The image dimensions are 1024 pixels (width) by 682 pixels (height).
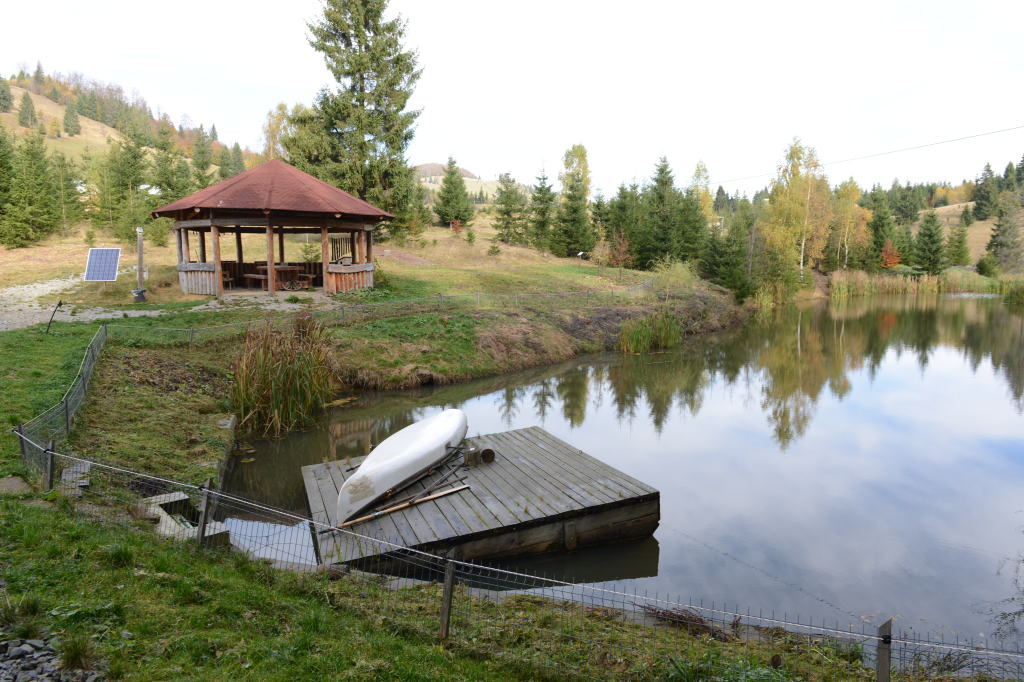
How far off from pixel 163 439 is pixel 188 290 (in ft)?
41.8

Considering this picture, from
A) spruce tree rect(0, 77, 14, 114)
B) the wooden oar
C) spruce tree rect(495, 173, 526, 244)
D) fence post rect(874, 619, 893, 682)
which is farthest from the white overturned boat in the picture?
spruce tree rect(0, 77, 14, 114)

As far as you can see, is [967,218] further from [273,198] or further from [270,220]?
[270,220]

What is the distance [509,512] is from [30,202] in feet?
125

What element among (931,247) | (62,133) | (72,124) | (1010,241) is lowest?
(931,247)

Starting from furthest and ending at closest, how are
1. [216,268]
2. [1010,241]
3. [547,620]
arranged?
[1010,241], [216,268], [547,620]

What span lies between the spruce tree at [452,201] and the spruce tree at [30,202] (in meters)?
24.3

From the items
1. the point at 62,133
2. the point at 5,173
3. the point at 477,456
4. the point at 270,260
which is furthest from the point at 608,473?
the point at 62,133

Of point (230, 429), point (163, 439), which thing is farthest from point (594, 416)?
point (163, 439)

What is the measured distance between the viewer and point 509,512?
7656 mm

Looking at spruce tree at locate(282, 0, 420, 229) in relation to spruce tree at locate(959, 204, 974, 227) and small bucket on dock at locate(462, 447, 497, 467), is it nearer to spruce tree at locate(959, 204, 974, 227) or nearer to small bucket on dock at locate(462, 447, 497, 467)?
small bucket on dock at locate(462, 447, 497, 467)

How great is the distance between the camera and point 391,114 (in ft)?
105

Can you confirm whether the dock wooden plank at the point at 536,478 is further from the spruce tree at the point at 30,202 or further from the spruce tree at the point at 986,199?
the spruce tree at the point at 986,199

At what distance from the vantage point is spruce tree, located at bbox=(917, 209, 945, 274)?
4906cm

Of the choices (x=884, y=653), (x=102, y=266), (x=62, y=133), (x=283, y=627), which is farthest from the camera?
(x=62, y=133)
